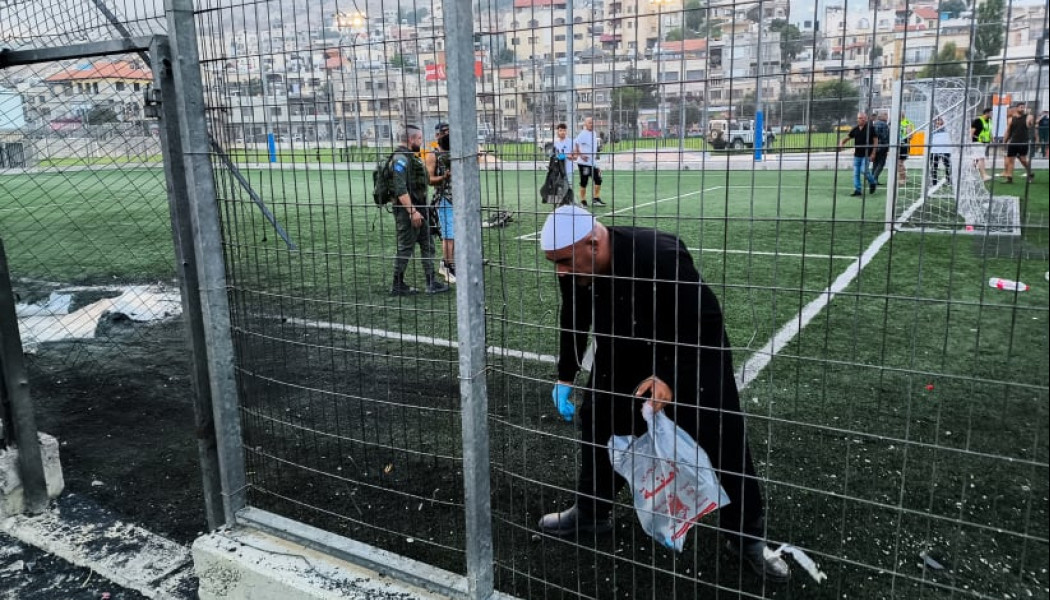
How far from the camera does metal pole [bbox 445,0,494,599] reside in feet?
7.95

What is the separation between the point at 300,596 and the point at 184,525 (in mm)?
1326

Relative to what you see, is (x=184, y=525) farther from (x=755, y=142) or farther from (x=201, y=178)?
(x=755, y=142)

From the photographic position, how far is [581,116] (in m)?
2.55

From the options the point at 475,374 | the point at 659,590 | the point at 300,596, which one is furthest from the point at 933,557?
the point at 300,596

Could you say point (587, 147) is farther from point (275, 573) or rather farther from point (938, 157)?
point (275, 573)

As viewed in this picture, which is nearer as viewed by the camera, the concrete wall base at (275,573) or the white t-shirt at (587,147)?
the white t-shirt at (587,147)

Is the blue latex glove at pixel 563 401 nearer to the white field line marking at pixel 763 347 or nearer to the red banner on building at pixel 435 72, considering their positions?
the white field line marking at pixel 763 347

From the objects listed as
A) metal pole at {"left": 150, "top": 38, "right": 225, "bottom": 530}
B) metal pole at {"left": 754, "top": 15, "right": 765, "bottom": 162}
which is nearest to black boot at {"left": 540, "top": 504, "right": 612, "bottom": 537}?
metal pole at {"left": 150, "top": 38, "right": 225, "bottom": 530}

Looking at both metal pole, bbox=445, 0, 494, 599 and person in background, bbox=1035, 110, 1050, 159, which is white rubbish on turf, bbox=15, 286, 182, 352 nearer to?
metal pole, bbox=445, 0, 494, 599

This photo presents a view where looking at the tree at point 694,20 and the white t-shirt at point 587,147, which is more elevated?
the tree at point 694,20

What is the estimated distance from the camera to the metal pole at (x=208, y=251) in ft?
9.93

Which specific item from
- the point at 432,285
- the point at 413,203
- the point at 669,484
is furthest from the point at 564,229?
the point at 413,203

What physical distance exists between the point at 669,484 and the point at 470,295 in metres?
0.99

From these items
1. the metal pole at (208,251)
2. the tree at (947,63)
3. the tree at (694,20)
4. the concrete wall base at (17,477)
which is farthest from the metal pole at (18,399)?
the tree at (947,63)
